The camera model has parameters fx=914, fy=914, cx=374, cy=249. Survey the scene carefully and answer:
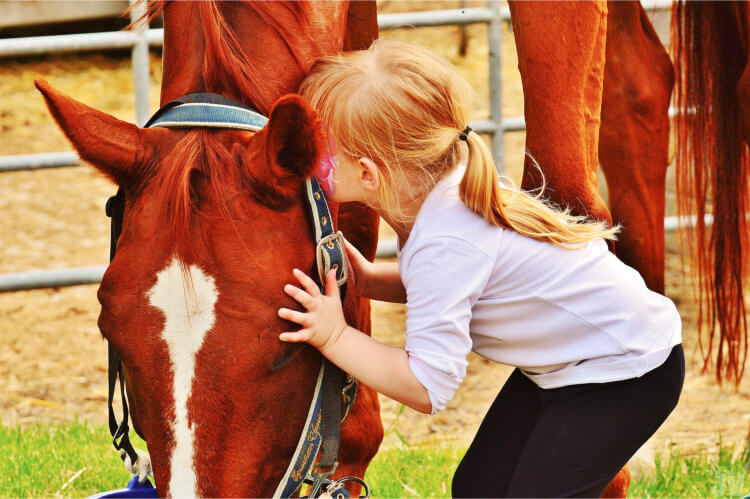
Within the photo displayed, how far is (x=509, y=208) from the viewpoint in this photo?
148cm

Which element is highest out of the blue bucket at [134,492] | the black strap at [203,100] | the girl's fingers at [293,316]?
the black strap at [203,100]

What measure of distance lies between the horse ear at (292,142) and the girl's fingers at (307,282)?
113mm

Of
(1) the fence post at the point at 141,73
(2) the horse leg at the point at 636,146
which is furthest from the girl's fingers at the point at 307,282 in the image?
(1) the fence post at the point at 141,73

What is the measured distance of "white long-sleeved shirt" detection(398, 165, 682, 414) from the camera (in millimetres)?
1388

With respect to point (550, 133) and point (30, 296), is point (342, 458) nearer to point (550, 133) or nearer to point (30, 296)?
point (550, 133)

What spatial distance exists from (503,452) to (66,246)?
10.1 feet

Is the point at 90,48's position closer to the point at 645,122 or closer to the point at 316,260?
the point at 645,122

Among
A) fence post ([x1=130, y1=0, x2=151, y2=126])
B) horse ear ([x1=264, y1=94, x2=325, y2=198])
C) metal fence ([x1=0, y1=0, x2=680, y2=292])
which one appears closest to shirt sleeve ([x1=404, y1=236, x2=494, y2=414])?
horse ear ([x1=264, y1=94, x2=325, y2=198])

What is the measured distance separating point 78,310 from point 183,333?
8.42 feet

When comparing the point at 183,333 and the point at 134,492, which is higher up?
the point at 183,333

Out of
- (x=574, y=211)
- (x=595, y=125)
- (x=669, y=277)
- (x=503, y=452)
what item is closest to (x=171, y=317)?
(x=503, y=452)

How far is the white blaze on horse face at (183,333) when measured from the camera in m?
1.21

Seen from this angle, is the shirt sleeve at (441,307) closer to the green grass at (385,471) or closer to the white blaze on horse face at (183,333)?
the white blaze on horse face at (183,333)

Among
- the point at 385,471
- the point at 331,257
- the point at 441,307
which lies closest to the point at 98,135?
the point at 331,257
